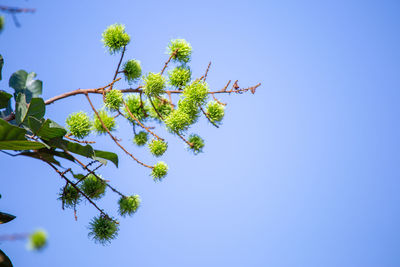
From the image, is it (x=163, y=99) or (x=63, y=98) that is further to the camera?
(x=163, y=99)

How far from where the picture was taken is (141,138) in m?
1.84

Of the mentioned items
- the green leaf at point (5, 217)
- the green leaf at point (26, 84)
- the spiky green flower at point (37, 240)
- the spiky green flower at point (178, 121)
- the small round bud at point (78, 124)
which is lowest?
the spiky green flower at point (37, 240)

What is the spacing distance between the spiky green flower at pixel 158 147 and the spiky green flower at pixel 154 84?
22 cm

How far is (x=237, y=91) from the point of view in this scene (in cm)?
155

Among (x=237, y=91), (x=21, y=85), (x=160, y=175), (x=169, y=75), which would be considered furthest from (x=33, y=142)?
(x=237, y=91)

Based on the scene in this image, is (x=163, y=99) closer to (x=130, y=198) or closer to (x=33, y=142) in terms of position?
(x=130, y=198)

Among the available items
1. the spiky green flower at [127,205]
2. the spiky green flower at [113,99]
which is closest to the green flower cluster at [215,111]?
the spiky green flower at [113,99]

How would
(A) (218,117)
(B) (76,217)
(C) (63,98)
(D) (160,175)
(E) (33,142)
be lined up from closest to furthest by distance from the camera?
(E) (33,142), (B) (76,217), (C) (63,98), (D) (160,175), (A) (218,117)

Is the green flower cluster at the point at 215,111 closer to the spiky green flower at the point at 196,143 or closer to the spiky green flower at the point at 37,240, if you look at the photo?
the spiky green flower at the point at 196,143

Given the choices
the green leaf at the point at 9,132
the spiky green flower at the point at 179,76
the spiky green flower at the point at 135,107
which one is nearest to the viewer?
the green leaf at the point at 9,132

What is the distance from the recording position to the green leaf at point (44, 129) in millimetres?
1093

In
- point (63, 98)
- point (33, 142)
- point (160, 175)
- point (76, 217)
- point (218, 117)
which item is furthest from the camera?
point (218, 117)

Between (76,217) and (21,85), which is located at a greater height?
(21,85)

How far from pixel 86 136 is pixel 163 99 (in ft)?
1.40
